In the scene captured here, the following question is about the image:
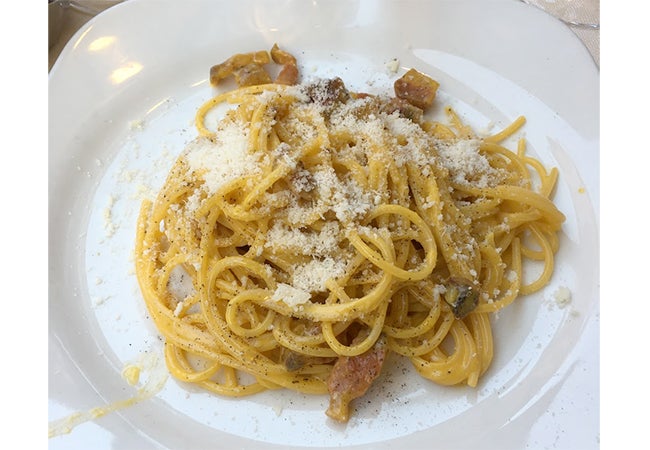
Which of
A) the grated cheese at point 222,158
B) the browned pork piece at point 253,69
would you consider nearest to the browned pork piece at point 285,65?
the browned pork piece at point 253,69

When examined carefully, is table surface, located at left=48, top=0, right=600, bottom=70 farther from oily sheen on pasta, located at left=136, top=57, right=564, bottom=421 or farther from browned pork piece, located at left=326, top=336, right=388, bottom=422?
browned pork piece, located at left=326, top=336, right=388, bottom=422

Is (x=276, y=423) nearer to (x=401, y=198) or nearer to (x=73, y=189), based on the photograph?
(x=401, y=198)

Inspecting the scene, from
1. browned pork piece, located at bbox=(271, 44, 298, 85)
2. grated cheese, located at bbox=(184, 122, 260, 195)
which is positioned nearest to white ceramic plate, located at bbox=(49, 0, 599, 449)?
browned pork piece, located at bbox=(271, 44, 298, 85)

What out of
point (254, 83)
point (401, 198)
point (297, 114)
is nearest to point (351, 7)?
point (254, 83)

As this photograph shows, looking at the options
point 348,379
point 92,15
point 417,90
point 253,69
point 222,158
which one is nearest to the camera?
point 348,379

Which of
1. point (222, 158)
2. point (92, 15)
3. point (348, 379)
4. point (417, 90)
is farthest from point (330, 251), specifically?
point (92, 15)

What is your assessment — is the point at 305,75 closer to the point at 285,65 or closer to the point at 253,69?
the point at 285,65
